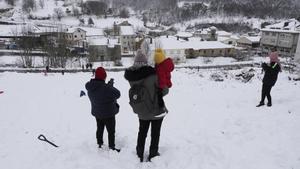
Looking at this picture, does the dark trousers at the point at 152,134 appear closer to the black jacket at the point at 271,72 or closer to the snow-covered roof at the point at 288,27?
the black jacket at the point at 271,72

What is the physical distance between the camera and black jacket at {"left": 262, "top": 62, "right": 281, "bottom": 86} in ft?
21.3

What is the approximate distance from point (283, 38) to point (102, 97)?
57.6 meters

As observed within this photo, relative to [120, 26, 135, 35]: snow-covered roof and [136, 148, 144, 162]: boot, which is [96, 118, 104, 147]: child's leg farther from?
[120, 26, 135, 35]: snow-covered roof

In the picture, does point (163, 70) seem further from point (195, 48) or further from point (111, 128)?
point (195, 48)

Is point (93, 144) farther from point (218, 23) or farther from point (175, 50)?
point (218, 23)

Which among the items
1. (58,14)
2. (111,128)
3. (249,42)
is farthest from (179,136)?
(58,14)

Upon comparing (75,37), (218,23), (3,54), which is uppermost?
(218,23)

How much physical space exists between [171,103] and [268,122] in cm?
374

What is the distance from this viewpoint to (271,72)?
656 cm

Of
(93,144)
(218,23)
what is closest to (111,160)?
(93,144)

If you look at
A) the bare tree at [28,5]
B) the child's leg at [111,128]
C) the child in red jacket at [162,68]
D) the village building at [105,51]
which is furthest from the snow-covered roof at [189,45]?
the bare tree at [28,5]

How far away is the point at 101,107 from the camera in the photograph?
160 inches

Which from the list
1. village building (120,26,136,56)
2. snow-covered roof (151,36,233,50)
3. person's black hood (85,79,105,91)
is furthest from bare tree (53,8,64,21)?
person's black hood (85,79,105,91)

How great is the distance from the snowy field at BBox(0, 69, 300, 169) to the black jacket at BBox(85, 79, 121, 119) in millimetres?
794
